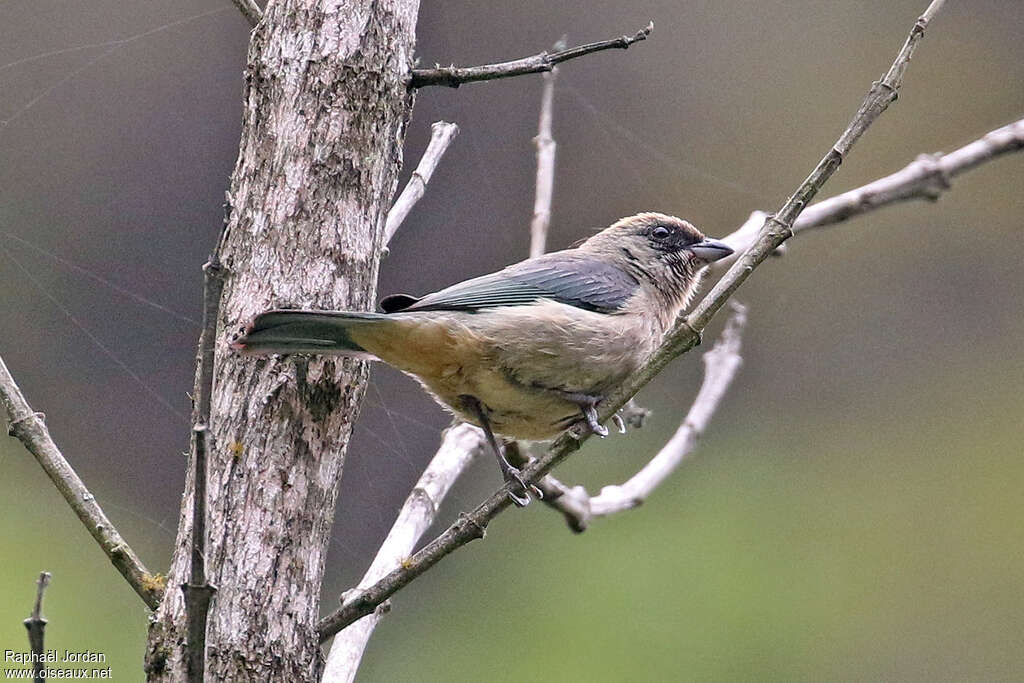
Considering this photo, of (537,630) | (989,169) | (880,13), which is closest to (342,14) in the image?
(537,630)

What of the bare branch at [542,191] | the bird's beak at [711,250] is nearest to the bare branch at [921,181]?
the bird's beak at [711,250]

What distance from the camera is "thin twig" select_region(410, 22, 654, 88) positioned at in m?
2.63

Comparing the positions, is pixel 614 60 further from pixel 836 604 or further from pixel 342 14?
pixel 342 14

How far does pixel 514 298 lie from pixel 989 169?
7161mm

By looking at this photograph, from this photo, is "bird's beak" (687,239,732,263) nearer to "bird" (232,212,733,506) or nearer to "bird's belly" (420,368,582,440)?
"bird" (232,212,733,506)

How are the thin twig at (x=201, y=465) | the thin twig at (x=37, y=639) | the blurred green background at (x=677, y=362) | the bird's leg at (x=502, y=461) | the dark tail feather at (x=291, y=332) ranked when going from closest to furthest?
the thin twig at (x=201, y=465) → the thin twig at (x=37, y=639) → the dark tail feather at (x=291, y=332) → the bird's leg at (x=502, y=461) → the blurred green background at (x=677, y=362)

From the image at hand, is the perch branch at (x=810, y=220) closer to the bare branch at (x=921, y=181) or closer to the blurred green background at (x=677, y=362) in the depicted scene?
the bare branch at (x=921, y=181)

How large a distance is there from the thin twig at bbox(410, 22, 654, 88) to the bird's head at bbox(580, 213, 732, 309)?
120cm

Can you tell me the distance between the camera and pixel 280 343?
7.89 ft

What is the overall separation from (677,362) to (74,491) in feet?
20.2

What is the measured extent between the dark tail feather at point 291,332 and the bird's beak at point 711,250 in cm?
170

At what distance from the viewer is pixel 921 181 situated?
3.00 metres

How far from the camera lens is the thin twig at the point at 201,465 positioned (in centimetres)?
163

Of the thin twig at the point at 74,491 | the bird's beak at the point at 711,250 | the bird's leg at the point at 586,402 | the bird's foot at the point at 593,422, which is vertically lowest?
the thin twig at the point at 74,491
